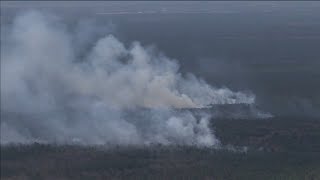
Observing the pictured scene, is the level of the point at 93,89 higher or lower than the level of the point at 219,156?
higher

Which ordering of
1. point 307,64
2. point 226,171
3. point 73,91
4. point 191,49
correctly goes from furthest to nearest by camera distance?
point 191,49
point 307,64
point 73,91
point 226,171

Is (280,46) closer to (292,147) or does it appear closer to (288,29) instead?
(288,29)

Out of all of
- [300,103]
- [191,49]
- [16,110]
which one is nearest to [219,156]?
[16,110]

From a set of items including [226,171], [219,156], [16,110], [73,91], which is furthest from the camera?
[73,91]

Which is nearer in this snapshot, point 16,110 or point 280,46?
point 16,110

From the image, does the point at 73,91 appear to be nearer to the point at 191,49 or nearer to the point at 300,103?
the point at 300,103

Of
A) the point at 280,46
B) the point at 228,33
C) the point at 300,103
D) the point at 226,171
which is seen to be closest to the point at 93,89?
the point at 300,103

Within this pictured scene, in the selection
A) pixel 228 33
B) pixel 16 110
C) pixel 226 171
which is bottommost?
pixel 226 171
